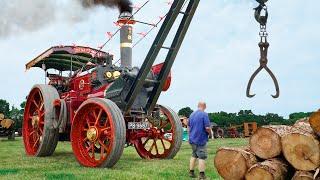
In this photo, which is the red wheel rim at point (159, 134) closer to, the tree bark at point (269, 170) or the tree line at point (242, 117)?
the tree bark at point (269, 170)

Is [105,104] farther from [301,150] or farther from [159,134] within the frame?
[301,150]

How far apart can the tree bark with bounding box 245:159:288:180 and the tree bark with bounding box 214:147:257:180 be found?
20 centimetres

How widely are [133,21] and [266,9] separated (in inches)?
191

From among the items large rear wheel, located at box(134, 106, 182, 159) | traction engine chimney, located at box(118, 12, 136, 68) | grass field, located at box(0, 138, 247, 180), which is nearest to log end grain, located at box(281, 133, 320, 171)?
grass field, located at box(0, 138, 247, 180)

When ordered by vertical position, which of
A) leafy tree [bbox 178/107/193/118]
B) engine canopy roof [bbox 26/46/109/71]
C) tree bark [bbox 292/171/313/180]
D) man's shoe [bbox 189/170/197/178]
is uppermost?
engine canopy roof [bbox 26/46/109/71]

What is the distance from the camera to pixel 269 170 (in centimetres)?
585

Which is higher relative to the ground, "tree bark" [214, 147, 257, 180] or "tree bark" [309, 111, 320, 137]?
"tree bark" [309, 111, 320, 137]

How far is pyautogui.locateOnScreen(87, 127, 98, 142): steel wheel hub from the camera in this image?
8844 mm

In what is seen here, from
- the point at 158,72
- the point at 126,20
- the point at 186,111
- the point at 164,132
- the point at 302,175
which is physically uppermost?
the point at 126,20

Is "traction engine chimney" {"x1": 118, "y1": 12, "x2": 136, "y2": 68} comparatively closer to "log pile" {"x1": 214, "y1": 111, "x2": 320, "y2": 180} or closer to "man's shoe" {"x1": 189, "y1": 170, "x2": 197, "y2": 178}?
"man's shoe" {"x1": 189, "y1": 170, "x2": 197, "y2": 178}

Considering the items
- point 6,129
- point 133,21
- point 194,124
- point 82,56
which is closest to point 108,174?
point 194,124

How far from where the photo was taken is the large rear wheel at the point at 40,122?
1080cm

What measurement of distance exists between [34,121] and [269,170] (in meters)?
7.14

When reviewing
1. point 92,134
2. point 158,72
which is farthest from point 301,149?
point 158,72
